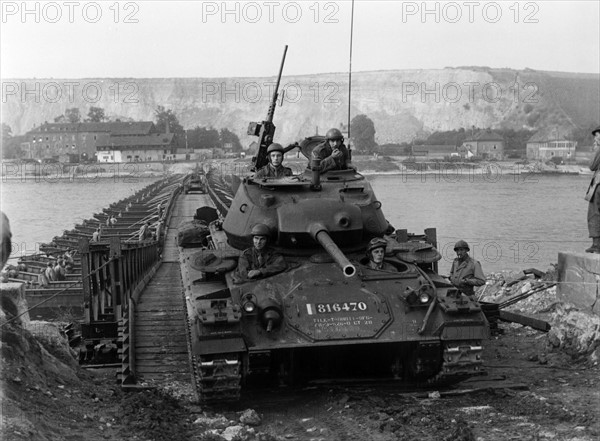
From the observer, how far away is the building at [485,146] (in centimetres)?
8419

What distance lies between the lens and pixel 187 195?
54.3 m

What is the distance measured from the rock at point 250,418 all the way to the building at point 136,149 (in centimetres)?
9895

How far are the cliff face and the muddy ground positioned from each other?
4078 inches

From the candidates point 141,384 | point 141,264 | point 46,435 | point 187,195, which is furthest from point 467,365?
point 187,195

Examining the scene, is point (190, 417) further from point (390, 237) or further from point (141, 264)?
point (141, 264)

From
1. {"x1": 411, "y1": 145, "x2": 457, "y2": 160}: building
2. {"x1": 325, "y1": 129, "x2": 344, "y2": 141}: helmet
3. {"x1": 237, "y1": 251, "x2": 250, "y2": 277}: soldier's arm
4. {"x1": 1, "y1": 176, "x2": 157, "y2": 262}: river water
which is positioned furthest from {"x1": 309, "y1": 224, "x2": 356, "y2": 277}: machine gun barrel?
{"x1": 411, "y1": 145, "x2": 457, "y2": 160}: building

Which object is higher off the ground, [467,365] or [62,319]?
[467,365]

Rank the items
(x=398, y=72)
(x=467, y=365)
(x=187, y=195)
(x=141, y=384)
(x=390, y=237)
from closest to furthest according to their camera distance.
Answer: (x=467, y=365) → (x=141, y=384) → (x=390, y=237) → (x=187, y=195) → (x=398, y=72)

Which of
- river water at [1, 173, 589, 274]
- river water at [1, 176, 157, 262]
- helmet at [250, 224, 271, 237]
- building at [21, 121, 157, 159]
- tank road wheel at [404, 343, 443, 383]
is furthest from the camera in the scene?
building at [21, 121, 157, 159]

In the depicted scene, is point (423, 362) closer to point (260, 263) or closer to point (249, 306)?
point (249, 306)

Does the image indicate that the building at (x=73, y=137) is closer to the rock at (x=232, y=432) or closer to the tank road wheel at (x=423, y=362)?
the tank road wheel at (x=423, y=362)

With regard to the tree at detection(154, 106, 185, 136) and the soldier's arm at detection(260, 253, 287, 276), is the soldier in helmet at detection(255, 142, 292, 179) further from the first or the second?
the tree at detection(154, 106, 185, 136)

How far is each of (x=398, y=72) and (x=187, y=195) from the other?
379 ft

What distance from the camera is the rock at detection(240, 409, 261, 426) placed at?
991 cm
